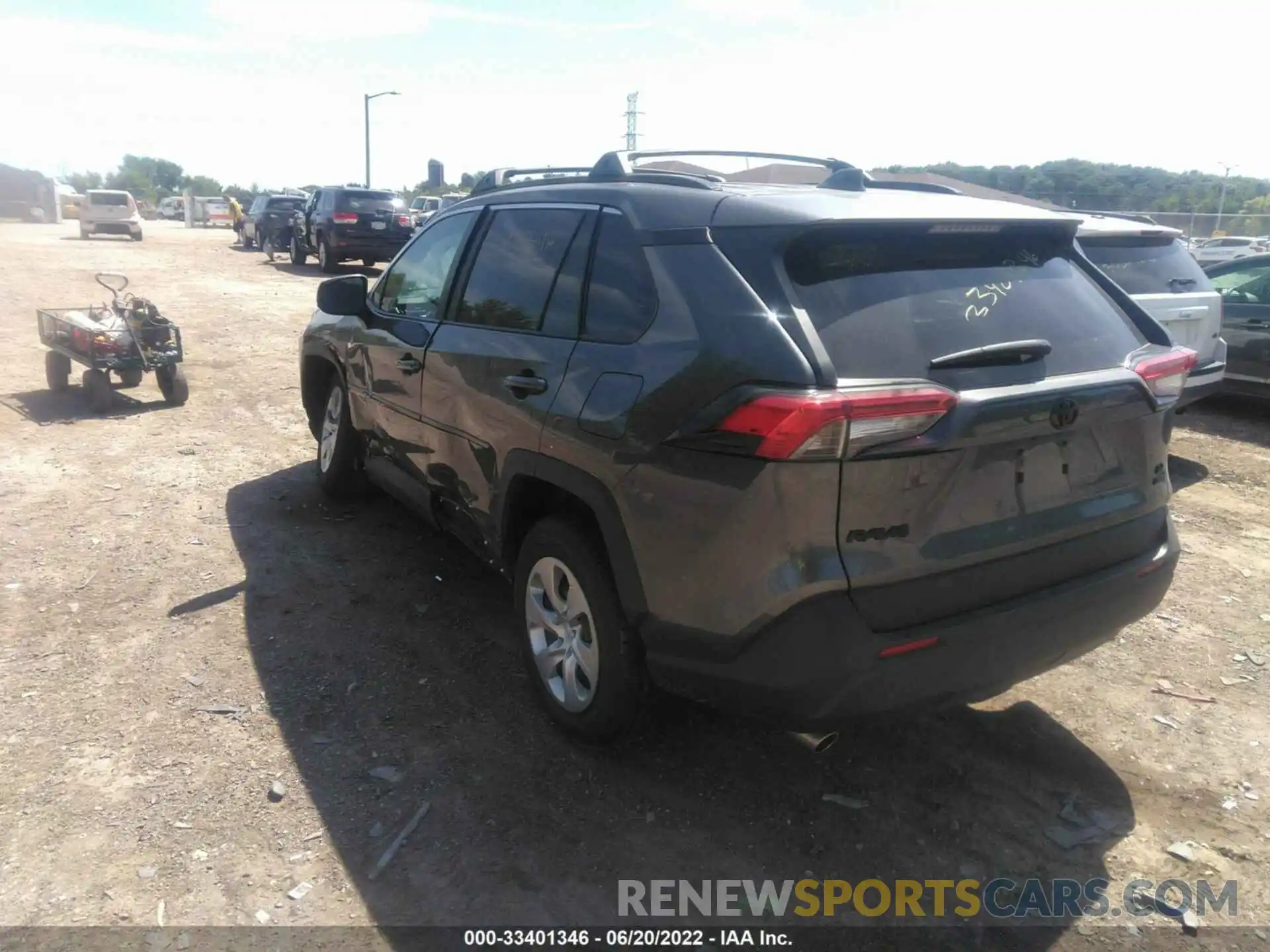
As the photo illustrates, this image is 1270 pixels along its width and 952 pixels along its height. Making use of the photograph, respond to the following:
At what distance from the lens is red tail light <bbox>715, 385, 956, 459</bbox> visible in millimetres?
2379

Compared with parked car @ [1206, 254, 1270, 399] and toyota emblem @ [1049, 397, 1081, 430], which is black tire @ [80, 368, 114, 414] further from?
parked car @ [1206, 254, 1270, 399]

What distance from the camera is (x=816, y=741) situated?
347cm

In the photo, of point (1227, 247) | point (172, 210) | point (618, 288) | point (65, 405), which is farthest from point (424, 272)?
point (172, 210)

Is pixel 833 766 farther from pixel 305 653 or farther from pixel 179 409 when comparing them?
pixel 179 409

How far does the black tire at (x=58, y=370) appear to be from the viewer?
8.40m

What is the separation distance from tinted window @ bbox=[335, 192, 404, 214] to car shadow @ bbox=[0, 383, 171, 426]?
13.0 m

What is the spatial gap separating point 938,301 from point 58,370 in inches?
324

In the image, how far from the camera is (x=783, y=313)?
255cm

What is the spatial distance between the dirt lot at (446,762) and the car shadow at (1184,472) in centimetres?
122

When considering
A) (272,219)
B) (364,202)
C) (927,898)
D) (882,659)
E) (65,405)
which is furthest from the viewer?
(272,219)

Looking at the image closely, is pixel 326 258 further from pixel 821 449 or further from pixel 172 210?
pixel 172 210

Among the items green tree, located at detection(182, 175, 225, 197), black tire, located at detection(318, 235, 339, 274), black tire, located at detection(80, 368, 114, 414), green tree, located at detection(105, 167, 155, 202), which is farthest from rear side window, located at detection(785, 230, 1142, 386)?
green tree, located at detection(182, 175, 225, 197)

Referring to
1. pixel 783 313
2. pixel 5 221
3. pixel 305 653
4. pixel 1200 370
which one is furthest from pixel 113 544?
pixel 5 221

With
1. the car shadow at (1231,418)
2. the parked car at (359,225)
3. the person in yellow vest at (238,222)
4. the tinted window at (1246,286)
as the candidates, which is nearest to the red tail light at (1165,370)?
the car shadow at (1231,418)
